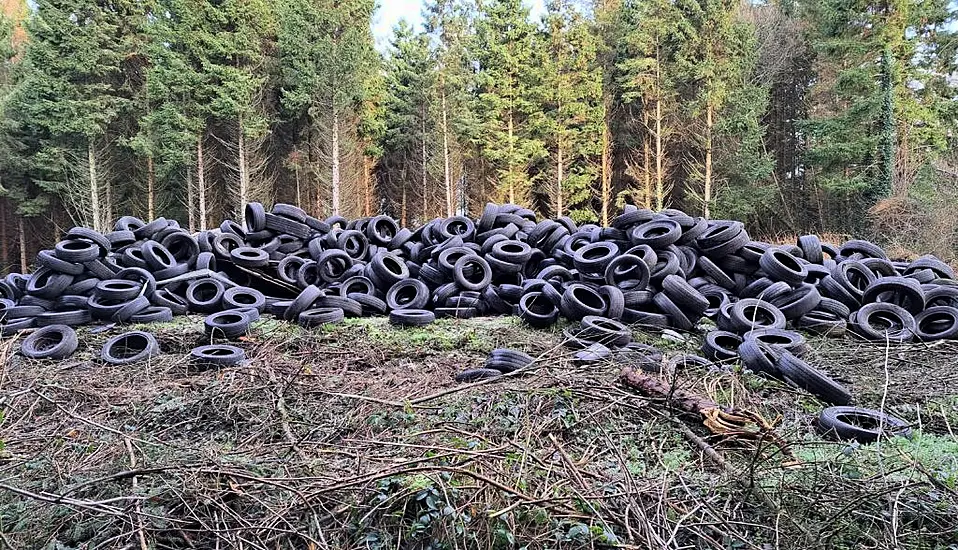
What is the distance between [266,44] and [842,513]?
3031 centimetres

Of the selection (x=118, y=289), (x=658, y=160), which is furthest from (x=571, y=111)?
(x=118, y=289)

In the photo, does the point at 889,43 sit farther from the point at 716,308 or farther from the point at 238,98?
the point at 238,98

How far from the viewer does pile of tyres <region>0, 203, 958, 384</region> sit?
630cm

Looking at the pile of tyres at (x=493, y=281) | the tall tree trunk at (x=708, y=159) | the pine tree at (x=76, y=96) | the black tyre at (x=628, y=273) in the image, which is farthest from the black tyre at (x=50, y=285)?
the tall tree trunk at (x=708, y=159)

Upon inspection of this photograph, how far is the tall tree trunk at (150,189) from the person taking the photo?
25656mm

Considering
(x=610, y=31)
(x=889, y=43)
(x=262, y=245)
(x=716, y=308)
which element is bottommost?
(x=716, y=308)

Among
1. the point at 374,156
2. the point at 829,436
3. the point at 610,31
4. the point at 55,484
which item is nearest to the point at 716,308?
the point at 829,436

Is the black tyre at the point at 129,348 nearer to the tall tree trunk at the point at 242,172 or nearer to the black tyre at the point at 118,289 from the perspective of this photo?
the black tyre at the point at 118,289

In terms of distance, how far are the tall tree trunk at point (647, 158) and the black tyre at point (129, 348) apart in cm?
2469

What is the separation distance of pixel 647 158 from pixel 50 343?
26.5 meters

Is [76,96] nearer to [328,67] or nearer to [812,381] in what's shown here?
[328,67]

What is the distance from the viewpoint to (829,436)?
3725 millimetres

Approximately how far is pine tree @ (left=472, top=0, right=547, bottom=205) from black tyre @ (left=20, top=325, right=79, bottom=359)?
23.3 m

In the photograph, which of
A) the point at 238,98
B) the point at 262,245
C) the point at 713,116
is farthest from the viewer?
the point at 713,116
